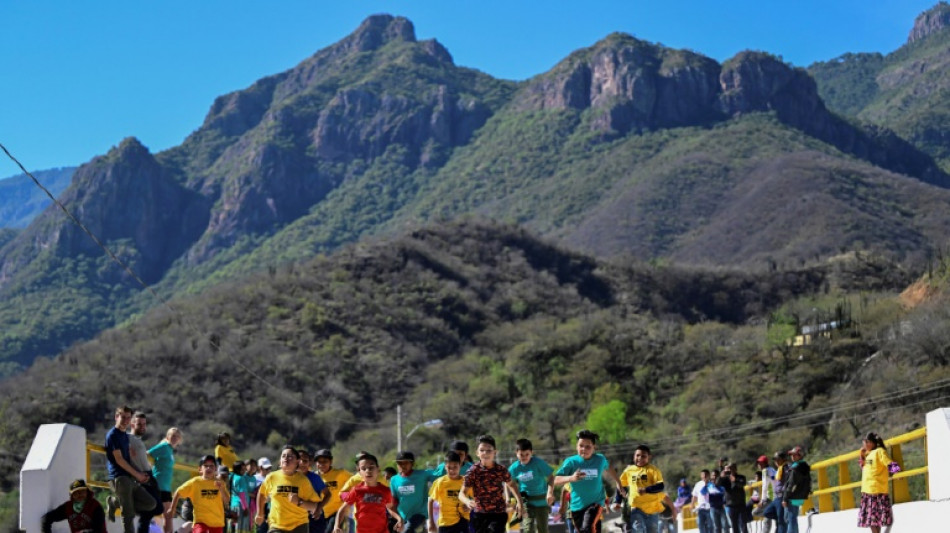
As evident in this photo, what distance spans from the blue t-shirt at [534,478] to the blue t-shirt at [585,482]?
0.36 m

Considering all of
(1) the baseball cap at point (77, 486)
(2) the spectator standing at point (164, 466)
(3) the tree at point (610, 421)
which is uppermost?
(3) the tree at point (610, 421)

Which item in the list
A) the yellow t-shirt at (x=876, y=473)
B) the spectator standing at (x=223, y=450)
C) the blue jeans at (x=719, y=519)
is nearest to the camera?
the yellow t-shirt at (x=876, y=473)

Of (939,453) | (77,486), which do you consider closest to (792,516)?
(939,453)

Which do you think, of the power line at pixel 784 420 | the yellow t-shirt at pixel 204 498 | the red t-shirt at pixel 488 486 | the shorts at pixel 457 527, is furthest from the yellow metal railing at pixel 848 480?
the power line at pixel 784 420

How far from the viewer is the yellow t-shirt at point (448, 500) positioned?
42.1ft

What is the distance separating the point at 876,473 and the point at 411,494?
198 inches

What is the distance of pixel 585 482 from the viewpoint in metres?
13.8

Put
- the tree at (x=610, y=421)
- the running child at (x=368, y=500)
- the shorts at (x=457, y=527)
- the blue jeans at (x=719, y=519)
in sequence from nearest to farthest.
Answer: the running child at (x=368, y=500), the shorts at (x=457, y=527), the blue jeans at (x=719, y=519), the tree at (x=610, y=421)

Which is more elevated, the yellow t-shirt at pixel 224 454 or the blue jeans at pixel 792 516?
the yellow t-shirt at pixel 224 454

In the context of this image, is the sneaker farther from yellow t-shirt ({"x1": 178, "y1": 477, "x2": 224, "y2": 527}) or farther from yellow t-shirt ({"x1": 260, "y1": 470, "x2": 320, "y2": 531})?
yellow t-shirt ({"x1": 260, "y1": 470, "x2": 320, "y2": 531})

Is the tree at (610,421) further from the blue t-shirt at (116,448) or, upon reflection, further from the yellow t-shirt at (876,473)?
the blue t-shirt at (116,448)

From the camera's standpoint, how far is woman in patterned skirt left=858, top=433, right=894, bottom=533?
14.2m

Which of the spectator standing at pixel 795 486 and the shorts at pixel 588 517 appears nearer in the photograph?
the shorts at pixel 588 517

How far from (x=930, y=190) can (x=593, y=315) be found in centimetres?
6941
